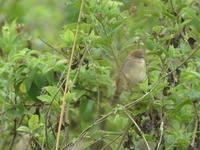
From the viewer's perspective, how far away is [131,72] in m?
4.13

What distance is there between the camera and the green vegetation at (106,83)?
3812mm

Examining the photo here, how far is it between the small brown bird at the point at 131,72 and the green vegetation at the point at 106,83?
0.03 m

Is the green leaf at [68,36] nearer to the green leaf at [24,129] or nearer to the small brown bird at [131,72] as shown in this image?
the small brown bird at [131,72]

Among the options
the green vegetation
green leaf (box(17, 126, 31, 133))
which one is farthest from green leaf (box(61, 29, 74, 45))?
green leaf (box(17, 126, 31, 133))

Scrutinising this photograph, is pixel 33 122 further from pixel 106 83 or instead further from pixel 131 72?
pixel 131 72

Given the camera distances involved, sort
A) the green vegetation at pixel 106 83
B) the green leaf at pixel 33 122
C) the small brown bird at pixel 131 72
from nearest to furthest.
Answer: the green vegetation at pixel 106 83 → the green leaf at pixel 33 122 → the small brown bird at pixel 131 72

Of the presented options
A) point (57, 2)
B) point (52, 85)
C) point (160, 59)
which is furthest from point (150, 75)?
point (57, 2)

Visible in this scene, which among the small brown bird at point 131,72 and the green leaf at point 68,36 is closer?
the green leaf at point 68,36

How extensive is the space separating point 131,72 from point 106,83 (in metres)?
0.13

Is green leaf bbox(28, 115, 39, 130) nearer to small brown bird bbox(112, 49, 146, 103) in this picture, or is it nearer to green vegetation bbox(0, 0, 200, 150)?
green vegetation bbox(0, 0, 200, 150)

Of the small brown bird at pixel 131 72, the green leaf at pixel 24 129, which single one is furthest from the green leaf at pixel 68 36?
the green leaf at pixel 24 129

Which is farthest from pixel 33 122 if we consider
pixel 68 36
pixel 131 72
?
pixel 131 72

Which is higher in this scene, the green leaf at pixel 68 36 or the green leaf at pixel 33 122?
the green leaf at pixel 68 36

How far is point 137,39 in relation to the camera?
4230mm
